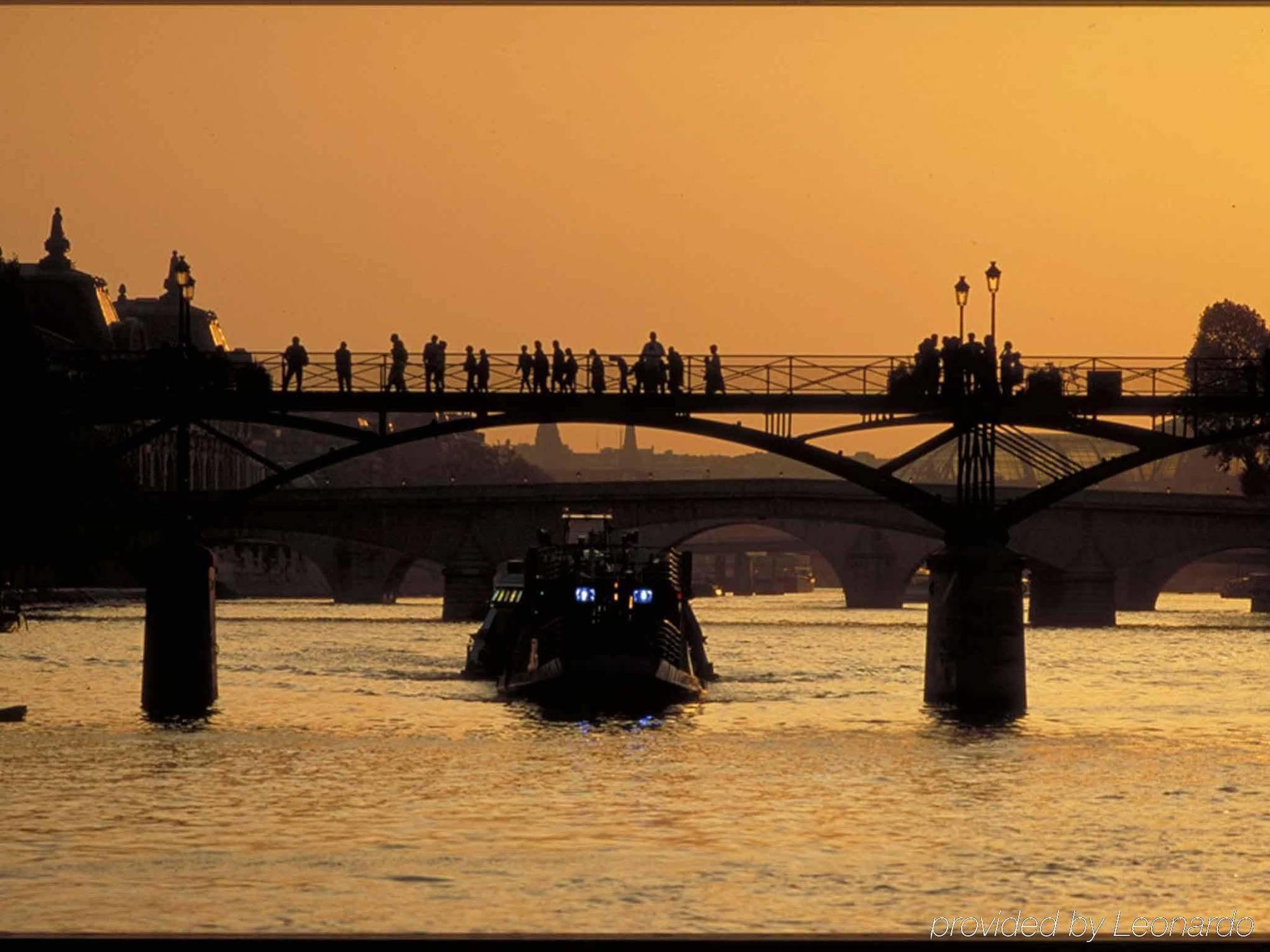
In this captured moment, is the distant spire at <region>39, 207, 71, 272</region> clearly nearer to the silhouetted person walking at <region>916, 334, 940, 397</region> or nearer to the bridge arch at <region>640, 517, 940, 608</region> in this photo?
the bridge arch at <region>640, 517, 940, 608</region>

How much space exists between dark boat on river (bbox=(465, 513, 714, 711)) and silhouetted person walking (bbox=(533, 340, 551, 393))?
9668mm

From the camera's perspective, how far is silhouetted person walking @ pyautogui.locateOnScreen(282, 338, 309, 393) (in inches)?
2712

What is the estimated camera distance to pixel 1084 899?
121ft

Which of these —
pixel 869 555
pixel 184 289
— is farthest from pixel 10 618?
pixel 869 555

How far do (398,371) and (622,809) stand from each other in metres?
22.6

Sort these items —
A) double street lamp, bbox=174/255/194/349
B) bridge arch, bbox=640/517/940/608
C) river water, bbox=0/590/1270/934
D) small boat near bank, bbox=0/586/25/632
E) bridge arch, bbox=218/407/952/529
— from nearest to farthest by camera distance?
river water, bbox=0/590/1270/934, double street lamp, bbox=174/255/194/349, bridge arch, bbox=218/407/952/529, small boat near bank, bbox=0/586/25/632, bridge arch, bbox=640/517/940/608

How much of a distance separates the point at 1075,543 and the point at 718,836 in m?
102

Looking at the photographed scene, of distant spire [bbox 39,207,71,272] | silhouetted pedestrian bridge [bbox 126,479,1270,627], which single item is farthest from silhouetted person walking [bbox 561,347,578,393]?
distant spire [bbox 39,207,71,272]

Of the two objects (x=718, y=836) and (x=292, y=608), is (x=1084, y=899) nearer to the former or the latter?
(x=718, y=836)

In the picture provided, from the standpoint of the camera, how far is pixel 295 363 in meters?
68.9

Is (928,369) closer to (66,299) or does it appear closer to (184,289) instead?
(184,289)

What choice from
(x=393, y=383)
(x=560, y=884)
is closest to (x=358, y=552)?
(x=393, y=383)

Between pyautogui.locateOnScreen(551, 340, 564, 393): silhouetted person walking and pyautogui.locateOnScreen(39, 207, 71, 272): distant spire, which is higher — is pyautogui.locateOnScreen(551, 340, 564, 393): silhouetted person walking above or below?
below

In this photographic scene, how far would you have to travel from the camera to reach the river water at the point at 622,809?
36250 millimetres
